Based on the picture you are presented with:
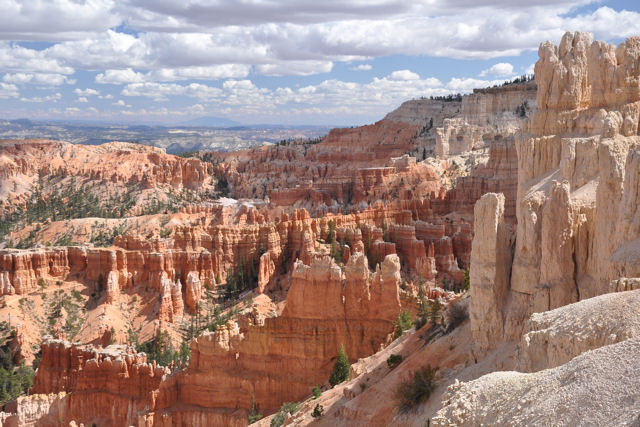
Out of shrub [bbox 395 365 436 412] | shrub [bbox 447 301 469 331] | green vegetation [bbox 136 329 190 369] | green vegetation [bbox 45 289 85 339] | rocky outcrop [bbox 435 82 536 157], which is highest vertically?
rocky outcrop [bbox 435 82 536 157]

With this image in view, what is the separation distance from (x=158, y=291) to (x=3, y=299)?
13670 millimetres

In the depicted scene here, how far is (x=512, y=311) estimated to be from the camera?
1828 cm

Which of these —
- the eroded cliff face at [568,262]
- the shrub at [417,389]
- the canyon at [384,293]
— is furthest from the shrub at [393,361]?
the eroded cliff face at [568,262]

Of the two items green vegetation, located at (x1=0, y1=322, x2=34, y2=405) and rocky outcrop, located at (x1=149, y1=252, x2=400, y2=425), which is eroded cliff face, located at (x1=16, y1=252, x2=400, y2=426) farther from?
green vegetation, located at (x1=0, y1=322, x2=34, y2=405)

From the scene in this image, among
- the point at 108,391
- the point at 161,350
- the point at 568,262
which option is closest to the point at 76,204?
the point at 161,350

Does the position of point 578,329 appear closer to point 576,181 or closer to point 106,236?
point 576,181

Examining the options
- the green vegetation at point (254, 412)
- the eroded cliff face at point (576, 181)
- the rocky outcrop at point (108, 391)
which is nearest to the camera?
the eroded cliff face at point (576, 181)

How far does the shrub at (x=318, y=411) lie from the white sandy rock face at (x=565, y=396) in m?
14.0

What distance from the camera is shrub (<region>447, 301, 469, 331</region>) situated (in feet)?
78.3

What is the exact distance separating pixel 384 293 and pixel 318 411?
10517 mm

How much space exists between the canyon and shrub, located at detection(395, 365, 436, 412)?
327 millimetres

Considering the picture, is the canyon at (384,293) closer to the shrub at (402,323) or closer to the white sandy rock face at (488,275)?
the white sandy rock face at (488,275)

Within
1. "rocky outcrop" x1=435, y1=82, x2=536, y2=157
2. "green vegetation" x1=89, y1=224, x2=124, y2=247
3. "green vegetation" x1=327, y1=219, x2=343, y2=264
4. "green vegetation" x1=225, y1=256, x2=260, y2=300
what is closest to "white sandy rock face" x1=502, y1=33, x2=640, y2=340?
"green vegetation" x1=327, y1=219, x2=343, y2=264

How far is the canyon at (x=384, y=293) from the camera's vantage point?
12291 millimetres
